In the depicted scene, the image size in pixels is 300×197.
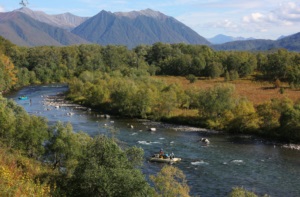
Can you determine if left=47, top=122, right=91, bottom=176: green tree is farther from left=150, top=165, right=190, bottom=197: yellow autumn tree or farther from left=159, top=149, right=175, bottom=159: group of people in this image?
left=159, top=149, right=175, bottom=159: group of people

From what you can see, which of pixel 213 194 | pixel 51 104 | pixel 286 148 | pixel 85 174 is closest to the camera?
pixel 85 174

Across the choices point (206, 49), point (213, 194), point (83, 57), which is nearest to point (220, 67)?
point (206, 49)

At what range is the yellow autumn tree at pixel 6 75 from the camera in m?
109

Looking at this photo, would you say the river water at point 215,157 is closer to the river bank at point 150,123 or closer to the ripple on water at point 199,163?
the ripple on water at point 199,163

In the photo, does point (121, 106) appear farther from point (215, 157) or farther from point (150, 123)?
point (215, 157)

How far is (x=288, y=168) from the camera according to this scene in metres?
45.0

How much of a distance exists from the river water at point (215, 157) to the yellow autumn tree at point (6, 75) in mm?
39994

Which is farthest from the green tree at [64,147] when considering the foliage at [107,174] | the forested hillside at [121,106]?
the foliage at [107,174]

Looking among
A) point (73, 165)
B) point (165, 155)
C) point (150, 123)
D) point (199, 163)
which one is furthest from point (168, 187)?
point (150, 123)

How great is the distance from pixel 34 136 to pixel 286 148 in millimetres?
37086

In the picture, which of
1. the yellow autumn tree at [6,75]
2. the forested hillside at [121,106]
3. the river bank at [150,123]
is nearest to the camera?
the forested hillside at [121,106]

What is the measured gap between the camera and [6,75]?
11638cm

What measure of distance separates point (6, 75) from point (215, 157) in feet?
290

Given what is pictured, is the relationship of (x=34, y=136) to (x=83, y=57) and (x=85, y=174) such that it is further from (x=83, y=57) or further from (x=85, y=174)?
(x=83, y=57)
